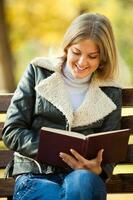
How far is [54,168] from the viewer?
3166mm

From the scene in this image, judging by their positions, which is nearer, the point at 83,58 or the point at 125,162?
the point at 83,58

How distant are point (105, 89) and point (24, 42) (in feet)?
7.03

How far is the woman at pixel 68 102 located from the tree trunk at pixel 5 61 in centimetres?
206

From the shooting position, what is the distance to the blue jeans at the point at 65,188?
2.81m

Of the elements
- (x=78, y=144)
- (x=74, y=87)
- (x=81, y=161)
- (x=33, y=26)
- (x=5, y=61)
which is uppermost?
(x=33, y=26)

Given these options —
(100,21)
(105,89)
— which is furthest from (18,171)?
(100,21)

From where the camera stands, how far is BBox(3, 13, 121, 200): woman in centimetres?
309

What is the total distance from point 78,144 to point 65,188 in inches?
9.4

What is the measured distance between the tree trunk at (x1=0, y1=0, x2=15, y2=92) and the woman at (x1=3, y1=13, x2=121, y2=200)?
2065mm

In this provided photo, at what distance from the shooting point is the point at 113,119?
10.9 feet

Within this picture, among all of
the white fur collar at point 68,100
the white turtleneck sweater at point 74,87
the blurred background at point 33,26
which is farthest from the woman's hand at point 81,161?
the blurred background at point 33,26

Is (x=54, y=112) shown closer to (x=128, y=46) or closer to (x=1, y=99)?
(x=1, y=99)

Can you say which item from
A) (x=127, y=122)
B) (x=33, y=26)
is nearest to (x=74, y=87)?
(x=127, y=122)

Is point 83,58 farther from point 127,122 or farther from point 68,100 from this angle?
point 127,122
